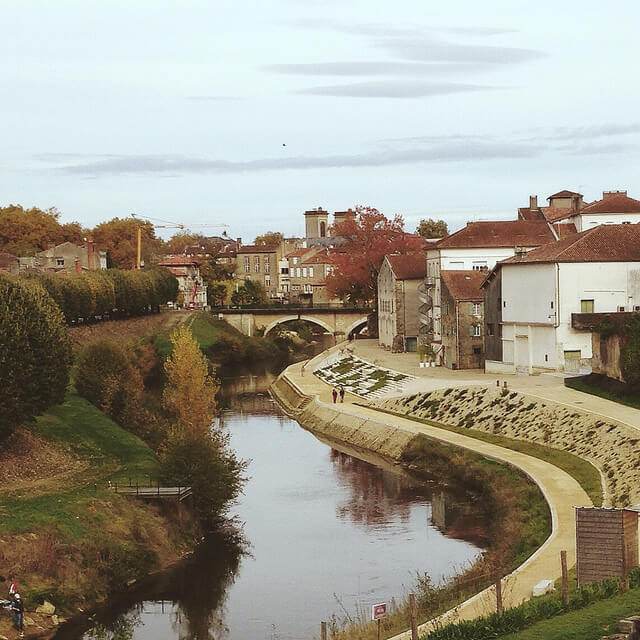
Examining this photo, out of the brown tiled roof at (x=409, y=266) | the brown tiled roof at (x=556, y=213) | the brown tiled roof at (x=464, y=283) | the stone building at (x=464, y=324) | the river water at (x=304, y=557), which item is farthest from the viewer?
the brown tiled roof at (x=556, y=213)

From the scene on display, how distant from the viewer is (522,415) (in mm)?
49062

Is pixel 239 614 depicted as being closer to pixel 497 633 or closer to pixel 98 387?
pixel 497 633

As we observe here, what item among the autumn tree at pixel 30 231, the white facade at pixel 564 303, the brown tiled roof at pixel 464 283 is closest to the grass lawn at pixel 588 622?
the white facade at pixel 564 303

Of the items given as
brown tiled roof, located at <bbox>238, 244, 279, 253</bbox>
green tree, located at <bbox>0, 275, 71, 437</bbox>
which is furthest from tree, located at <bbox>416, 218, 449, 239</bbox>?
green tree, located at <bbox>0, 275, 71, 437</bbox>

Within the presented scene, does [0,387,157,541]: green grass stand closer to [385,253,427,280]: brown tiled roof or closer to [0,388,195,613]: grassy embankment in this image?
[0,388,195,613]: grassy embankment

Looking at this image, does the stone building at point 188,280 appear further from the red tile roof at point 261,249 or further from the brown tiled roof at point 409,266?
the brown tiled roof at point 409,266

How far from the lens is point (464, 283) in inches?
2830

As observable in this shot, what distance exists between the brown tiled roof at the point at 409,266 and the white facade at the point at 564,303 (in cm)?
2076

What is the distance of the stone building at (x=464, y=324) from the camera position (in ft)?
228

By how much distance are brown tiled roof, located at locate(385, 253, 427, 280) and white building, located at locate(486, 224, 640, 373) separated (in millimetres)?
20027

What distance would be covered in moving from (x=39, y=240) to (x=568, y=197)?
209 feet

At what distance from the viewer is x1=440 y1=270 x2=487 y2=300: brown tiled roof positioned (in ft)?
232

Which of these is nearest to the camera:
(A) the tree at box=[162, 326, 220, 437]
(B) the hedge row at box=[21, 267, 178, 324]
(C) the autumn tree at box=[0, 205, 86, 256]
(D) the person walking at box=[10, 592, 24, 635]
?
(D) the person walking at box=[10, 592, 24, 635]

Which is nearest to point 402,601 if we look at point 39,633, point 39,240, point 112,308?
point 39,633
